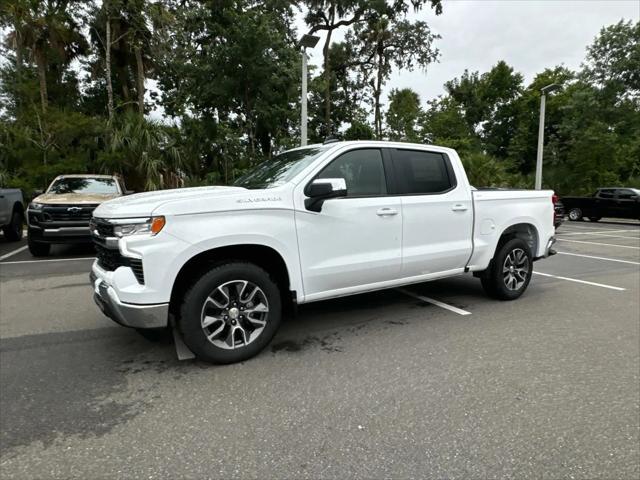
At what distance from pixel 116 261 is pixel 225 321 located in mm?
989

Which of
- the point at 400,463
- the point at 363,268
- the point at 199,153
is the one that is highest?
the point at 199,153

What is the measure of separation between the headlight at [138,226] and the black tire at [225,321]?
53 centimetres

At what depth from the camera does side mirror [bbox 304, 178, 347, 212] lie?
366 cm

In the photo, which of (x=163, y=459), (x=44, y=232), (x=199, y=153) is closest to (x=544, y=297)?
(x=163, y=459)

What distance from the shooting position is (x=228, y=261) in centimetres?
358

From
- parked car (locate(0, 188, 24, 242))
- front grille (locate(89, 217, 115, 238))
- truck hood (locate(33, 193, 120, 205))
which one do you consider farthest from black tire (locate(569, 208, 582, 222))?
front grille (locate(89, 217, 115, 238))

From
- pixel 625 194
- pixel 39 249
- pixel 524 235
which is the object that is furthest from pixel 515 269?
pixel 625 194

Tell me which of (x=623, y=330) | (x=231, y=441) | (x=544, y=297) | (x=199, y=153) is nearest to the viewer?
(x=231, y=441)

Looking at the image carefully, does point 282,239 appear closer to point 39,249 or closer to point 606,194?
point 39,249

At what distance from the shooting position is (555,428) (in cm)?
268

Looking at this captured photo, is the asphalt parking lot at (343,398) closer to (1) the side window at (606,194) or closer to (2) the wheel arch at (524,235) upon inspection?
(2) the wheel arch at (524,235)

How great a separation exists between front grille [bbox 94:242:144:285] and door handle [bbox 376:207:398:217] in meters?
2.20

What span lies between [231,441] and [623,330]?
13.8 feet

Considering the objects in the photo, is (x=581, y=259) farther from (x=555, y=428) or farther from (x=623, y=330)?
(x=555, y=428)
